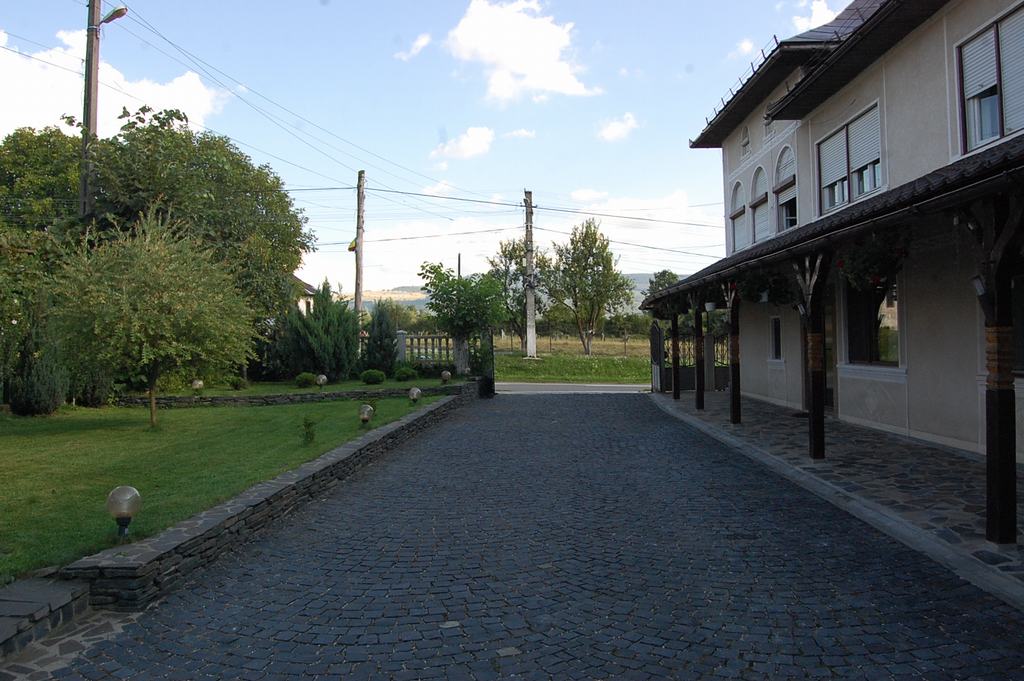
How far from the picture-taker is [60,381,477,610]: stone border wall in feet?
15.3

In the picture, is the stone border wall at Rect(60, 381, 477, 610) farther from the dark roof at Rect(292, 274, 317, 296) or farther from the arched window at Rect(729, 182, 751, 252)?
the dark roof at Rect(292, 274, 317, 296)

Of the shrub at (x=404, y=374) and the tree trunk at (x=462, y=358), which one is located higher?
the tree trunk at (x=462, y=358)

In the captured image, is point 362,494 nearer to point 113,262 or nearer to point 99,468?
point 99,468

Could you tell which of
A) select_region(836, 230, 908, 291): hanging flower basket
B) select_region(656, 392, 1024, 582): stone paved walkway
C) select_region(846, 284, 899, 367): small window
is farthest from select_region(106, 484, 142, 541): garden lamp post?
select_region(846, 284, 899, 367): small window

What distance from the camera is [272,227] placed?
40.1 metres

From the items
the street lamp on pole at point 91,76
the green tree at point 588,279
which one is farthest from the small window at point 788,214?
the green tree at point 588,279

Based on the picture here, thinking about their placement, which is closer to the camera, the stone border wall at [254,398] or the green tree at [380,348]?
the stone border wall at [254,398]

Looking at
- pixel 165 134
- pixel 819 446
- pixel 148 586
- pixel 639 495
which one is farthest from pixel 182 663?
pixel 165 134

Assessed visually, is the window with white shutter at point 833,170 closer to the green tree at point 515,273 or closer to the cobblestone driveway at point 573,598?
the cobblestone driveway at point 573,598

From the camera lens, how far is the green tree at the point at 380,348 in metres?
23.5

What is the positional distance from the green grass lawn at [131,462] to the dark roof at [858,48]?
32.4ft

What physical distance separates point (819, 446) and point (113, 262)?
1221cm

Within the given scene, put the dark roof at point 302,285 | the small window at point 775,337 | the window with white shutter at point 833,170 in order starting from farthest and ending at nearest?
the dark roof at point 302,285, the small window at point 775,337, the window with white shutter at point 833,170

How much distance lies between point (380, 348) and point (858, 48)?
55.1 feet
